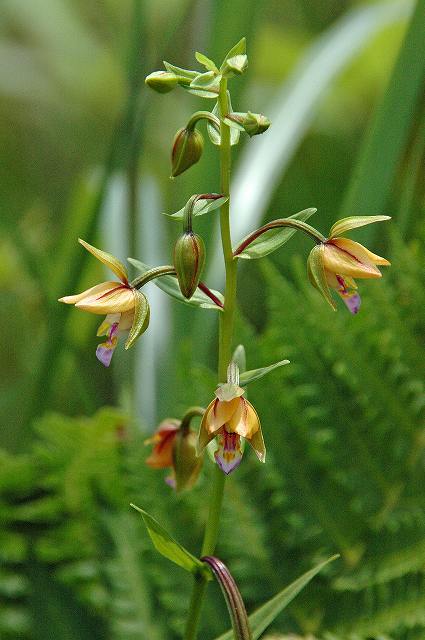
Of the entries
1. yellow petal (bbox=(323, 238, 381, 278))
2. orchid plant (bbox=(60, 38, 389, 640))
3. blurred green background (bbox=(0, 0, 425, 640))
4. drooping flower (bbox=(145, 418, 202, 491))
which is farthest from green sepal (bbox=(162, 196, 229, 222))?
blurred green background (bbox=(0, 0, 425, 640))

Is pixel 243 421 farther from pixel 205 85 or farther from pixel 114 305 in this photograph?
pixel 205 85

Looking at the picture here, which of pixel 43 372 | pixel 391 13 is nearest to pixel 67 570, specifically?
pixel 43 372

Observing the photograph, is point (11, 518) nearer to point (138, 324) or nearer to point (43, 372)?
point (43, 372)

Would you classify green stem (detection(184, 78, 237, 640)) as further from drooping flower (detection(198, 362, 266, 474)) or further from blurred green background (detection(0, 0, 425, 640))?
blurred green background (detection(0, 0, 425, 640))

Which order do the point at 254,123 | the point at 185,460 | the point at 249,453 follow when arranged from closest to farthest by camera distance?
the point at 254,123 → the point at 185,460 → the point at 249,453

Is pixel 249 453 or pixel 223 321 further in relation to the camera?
pixel 249 453

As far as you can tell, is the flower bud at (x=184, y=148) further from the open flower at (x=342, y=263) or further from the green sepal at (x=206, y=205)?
the open flower at (x=342, y=263)

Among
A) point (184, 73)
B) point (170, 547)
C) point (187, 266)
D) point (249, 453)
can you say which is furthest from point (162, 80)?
point (249, 453)
